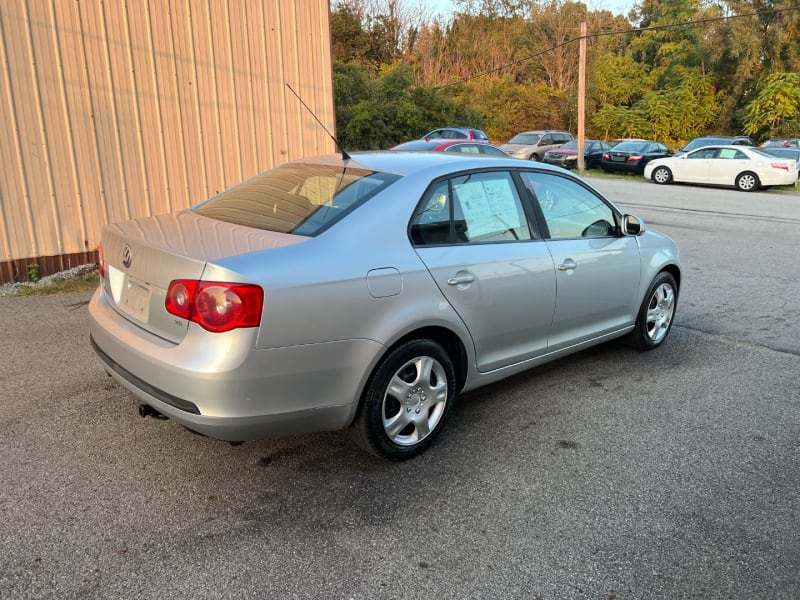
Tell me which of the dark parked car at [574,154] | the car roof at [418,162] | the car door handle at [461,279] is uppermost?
the car roof at [418,162]

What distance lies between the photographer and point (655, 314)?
17.3ft

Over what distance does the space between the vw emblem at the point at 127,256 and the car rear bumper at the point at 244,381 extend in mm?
336

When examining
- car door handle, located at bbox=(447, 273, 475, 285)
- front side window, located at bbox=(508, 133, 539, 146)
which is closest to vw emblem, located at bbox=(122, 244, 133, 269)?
car door handle, located at bbox=(447, 273, 475, 285)

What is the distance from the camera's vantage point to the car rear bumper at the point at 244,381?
278cm

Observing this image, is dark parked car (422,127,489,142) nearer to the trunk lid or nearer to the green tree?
the trunk lid

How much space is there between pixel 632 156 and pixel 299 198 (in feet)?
80.6

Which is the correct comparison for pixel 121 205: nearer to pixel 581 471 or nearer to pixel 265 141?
pixel 265 141

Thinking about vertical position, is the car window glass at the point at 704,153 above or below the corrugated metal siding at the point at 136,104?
below

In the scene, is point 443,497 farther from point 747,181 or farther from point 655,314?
point 747,181

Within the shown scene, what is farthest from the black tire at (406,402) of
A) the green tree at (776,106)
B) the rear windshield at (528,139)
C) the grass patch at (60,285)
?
the green tree at (776,106)

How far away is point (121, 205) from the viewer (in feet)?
24.4

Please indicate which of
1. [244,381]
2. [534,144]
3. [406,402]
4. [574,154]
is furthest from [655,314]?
[534,144]

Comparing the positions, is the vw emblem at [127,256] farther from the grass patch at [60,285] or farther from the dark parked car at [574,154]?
the dark parked car at [574,154]

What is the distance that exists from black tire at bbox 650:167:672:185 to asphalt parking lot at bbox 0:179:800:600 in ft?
63.0
